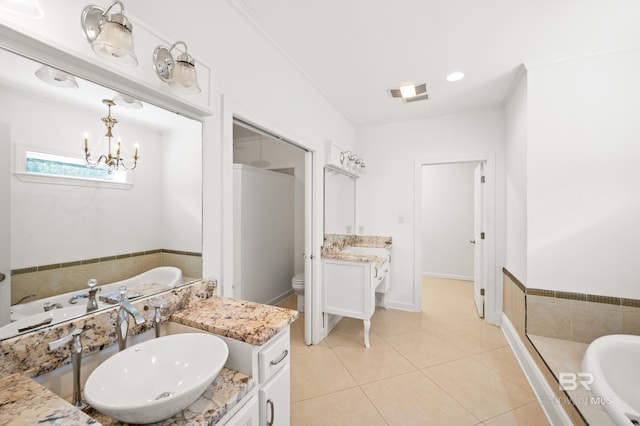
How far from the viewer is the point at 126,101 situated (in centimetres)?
104

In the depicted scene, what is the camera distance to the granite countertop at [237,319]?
3.30 feet

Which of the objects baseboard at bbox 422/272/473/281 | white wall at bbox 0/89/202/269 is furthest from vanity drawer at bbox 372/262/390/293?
baseboard at bbox 422/272/473/281

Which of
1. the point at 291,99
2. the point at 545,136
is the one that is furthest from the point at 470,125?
the point at 291,99

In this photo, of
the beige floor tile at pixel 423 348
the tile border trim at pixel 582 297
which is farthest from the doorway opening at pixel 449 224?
the tile border trim at pixel 582 297

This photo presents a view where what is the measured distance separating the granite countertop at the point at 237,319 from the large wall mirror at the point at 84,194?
180 millimetres

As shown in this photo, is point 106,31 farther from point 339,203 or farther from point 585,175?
point 585,175

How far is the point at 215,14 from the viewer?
1.43 m

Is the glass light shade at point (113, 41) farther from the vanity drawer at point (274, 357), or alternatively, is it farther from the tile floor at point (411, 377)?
the tile floor at point (411, 377)

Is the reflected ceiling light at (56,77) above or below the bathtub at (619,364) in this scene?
above

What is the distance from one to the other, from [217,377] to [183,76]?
4.02 ft

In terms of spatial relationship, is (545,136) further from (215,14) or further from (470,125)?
(215,14)

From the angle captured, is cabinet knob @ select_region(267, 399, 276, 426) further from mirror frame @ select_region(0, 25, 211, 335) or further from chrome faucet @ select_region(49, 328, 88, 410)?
mirror frame @ select_region(0, 25, 211, 335)

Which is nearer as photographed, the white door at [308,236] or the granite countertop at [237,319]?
the granite countertop at [237,319]

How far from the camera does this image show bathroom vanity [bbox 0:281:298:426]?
26.5 inches
